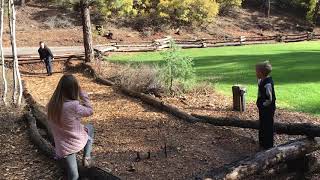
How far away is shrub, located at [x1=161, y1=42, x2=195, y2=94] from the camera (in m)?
14.9

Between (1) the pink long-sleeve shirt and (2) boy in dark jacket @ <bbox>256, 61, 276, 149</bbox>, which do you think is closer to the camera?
(1) the pink long-sleeve shirt

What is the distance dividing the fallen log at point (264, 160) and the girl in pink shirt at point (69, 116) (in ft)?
6.08

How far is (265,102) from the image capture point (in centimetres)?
888

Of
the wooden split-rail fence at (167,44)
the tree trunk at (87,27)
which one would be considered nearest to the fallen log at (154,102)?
the tree trunk at (87,27)

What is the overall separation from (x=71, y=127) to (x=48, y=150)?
310 cm

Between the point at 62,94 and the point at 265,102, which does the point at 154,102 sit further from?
the point at 62,94

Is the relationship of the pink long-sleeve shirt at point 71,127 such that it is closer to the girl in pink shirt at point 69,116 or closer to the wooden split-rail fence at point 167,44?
the girl in pink shirt at point 69,116

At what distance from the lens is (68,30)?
40.1m

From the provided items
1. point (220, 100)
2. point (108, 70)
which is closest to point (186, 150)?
point (220, 100)

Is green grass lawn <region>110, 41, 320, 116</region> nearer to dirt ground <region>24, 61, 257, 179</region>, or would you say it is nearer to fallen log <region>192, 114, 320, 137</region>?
fallen log <region>192, 114, 320, 137</region>

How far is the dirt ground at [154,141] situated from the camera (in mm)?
8430

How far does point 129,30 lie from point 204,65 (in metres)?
20.0

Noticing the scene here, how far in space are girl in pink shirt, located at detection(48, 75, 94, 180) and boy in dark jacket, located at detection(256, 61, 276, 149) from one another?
3839 millimetres

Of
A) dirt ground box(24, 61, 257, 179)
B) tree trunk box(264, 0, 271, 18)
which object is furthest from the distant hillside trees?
dirt ground box(24, 61, 257, 179)
